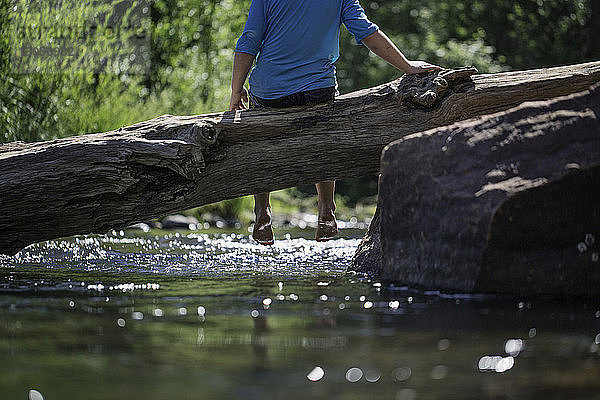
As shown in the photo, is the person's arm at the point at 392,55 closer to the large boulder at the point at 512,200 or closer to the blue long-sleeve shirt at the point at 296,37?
the blue long-sleeve shirt at the point at 296,37

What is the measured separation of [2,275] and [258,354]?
9.25 feet

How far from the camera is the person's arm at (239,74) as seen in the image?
227 inches

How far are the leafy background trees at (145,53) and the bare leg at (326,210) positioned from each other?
459cm

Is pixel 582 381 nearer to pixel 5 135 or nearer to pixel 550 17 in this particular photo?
pixel 5 135

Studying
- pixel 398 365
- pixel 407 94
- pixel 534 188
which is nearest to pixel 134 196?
pixel 407 94

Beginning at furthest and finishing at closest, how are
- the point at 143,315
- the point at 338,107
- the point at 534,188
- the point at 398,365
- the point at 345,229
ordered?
the point at 345,229 < the point at 338,107 < the point at 534,188 < the point at 143,315 < the point at 398,365

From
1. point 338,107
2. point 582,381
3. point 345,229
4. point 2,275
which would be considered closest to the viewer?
point 582,381

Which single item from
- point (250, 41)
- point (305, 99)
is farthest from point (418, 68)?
point (250, 41)

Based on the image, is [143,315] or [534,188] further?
[534,188]

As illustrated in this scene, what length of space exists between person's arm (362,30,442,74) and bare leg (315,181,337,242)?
1.05 m

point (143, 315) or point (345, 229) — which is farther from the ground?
→ point (143, 315)

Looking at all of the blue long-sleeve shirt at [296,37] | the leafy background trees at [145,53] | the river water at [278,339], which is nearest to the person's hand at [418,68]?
the blue long-sleeve shirt at [296,37]

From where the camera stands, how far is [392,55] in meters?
5.66

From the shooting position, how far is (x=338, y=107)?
5.58 metres
